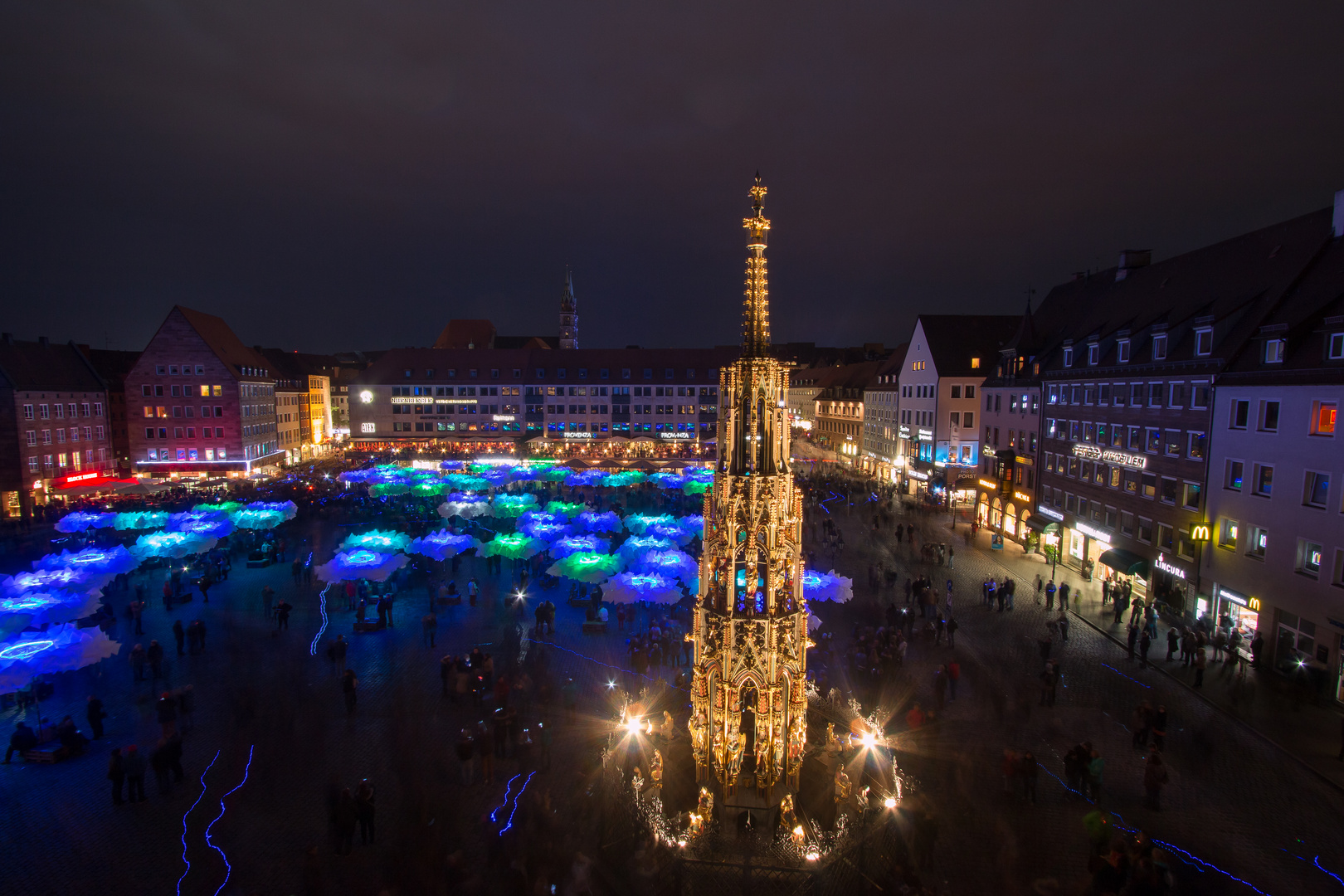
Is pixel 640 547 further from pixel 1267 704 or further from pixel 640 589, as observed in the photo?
pixel 1267 704

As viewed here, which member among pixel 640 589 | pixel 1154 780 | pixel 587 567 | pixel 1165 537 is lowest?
pixel 1154 780

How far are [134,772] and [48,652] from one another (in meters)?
4.64

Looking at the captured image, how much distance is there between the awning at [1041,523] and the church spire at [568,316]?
11630 cm

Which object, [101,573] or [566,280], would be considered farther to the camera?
[566,280]

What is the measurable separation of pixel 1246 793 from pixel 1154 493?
14177 mm

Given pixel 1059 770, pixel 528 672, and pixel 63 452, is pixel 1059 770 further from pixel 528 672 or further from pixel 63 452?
pixel 63 452

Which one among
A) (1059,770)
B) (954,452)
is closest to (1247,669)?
(1059,770)

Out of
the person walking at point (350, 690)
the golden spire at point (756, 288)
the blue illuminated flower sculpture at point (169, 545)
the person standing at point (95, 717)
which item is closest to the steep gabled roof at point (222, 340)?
the blue illuminated flower sculpture at point (169, 545)

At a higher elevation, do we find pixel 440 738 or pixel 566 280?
pixel 566 280

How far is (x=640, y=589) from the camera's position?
62.7ft

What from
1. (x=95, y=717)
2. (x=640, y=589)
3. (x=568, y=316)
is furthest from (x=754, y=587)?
(x=568, y=316)

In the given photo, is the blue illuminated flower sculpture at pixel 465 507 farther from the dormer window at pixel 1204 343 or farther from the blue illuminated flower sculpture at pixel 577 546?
the dormer window at pixel 1204 343

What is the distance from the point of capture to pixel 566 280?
144625 mm

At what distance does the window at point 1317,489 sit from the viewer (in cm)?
1709
